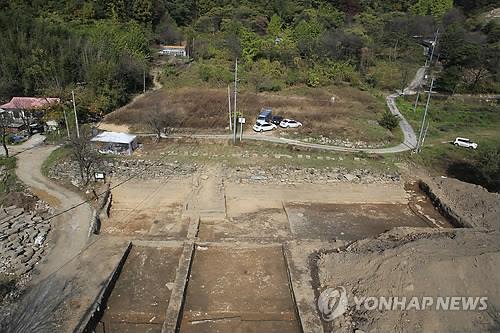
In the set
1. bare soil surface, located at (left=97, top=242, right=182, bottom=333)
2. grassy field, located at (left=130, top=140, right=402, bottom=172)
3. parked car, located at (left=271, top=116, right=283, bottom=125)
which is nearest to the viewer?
bare soil surface, located at (left=97, top=242, right=182, bottom=333)

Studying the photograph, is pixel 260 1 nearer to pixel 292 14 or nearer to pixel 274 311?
pixel 292 14

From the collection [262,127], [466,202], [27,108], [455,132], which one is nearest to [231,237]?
[466,202]

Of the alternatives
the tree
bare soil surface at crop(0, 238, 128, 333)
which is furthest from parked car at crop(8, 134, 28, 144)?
bare soil surface at crop(0, 238, 128, 333)

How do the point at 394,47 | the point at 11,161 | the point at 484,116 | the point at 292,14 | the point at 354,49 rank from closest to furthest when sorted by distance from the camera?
the point at 11,161 → the point at 484,116 → the point at 354,49 → the point at 394,47 → the point at 292,14

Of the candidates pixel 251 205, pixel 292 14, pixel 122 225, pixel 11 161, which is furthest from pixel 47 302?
pixel 292 14

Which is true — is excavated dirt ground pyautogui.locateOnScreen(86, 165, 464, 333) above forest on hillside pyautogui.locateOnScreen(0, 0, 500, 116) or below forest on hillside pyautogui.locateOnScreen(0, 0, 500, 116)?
below

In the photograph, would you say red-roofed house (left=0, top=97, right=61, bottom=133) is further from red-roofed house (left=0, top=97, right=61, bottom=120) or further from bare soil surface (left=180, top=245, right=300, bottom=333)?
bare soil surface (left=180, top=245, right=300, bottom=333)

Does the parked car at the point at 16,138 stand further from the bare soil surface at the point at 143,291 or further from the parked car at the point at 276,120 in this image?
the parked car at the point at 276,120
